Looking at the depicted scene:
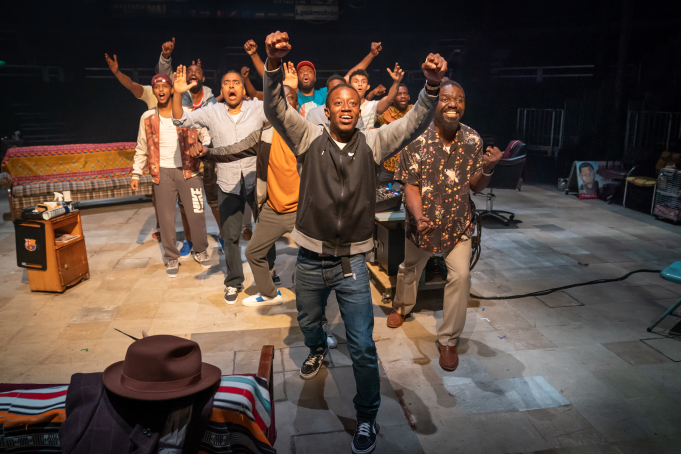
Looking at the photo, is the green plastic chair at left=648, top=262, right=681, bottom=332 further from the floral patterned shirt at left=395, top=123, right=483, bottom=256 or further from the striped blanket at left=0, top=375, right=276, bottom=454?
the striped blanket at left=0, top=375, right=276, bottom=454

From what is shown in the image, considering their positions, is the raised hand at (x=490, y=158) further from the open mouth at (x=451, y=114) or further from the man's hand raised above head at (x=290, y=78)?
the man's hand raised above head at (x=290, y=78)

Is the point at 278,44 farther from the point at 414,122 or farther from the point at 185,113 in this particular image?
the point at 185,113

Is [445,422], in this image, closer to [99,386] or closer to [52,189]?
[99,386]

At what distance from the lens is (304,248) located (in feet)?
8.73

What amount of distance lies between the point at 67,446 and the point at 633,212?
8683 mm

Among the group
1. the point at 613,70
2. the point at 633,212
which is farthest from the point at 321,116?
the point at 613,70

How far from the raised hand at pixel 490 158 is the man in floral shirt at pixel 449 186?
0.01m

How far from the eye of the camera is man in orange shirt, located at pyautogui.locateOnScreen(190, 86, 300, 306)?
12.2 ft

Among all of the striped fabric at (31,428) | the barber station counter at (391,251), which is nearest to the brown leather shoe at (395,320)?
the barber station counter at (391,251)

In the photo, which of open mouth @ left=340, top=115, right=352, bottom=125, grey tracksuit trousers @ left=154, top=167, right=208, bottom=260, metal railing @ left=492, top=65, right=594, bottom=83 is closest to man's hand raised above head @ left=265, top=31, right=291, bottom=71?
open mouth @ left=340, top=115, right=352, bottom=125

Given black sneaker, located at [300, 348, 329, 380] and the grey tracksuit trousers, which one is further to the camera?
the grey tracksuit trousers

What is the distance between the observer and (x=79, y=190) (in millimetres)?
8070

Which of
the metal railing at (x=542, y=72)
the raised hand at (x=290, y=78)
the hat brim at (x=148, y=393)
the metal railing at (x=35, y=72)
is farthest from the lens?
the metal railing at (x=35, y=72)

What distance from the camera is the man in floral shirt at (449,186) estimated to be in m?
3.35
